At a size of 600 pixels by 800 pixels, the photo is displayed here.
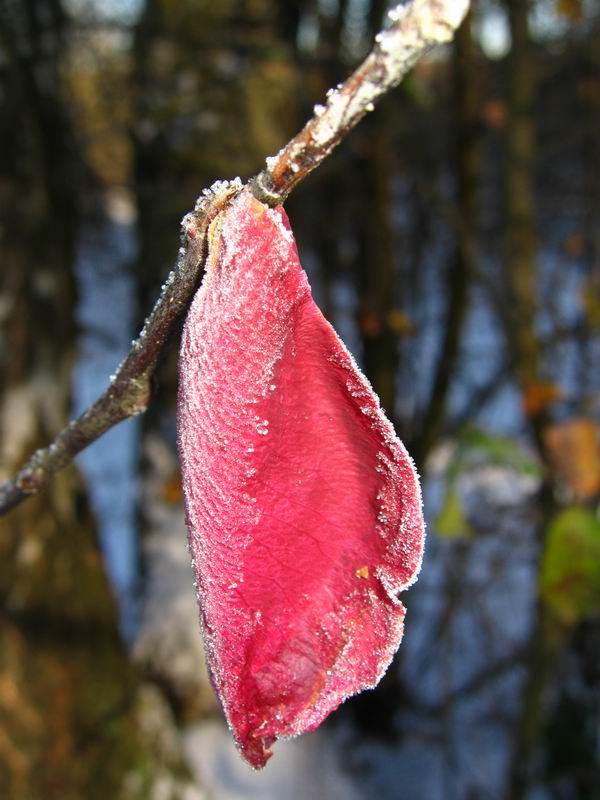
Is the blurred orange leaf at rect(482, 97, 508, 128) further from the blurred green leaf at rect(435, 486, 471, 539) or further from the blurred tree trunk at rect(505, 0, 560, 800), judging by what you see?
the blurred green leaf at rect(435, 486, 471, 539)

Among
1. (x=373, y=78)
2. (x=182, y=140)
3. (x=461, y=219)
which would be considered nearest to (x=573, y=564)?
(x=461, y=219)

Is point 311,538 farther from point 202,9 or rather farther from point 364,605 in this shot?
point 202,9

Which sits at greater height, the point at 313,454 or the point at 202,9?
the point at 202,9

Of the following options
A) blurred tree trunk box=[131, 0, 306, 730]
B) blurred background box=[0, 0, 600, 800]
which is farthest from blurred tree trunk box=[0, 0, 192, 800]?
blurred tree trunk box=[131, 0, 306, 730]

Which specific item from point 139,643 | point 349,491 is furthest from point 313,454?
point 139,643

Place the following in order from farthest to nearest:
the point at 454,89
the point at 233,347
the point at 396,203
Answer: the point at 396,203 → the point at 454,89 → the point at 233,347

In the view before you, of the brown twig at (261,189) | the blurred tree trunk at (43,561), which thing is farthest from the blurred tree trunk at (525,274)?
the brown twig at (261,189)

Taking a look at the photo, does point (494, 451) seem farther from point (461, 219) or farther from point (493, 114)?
point (493, 114)
